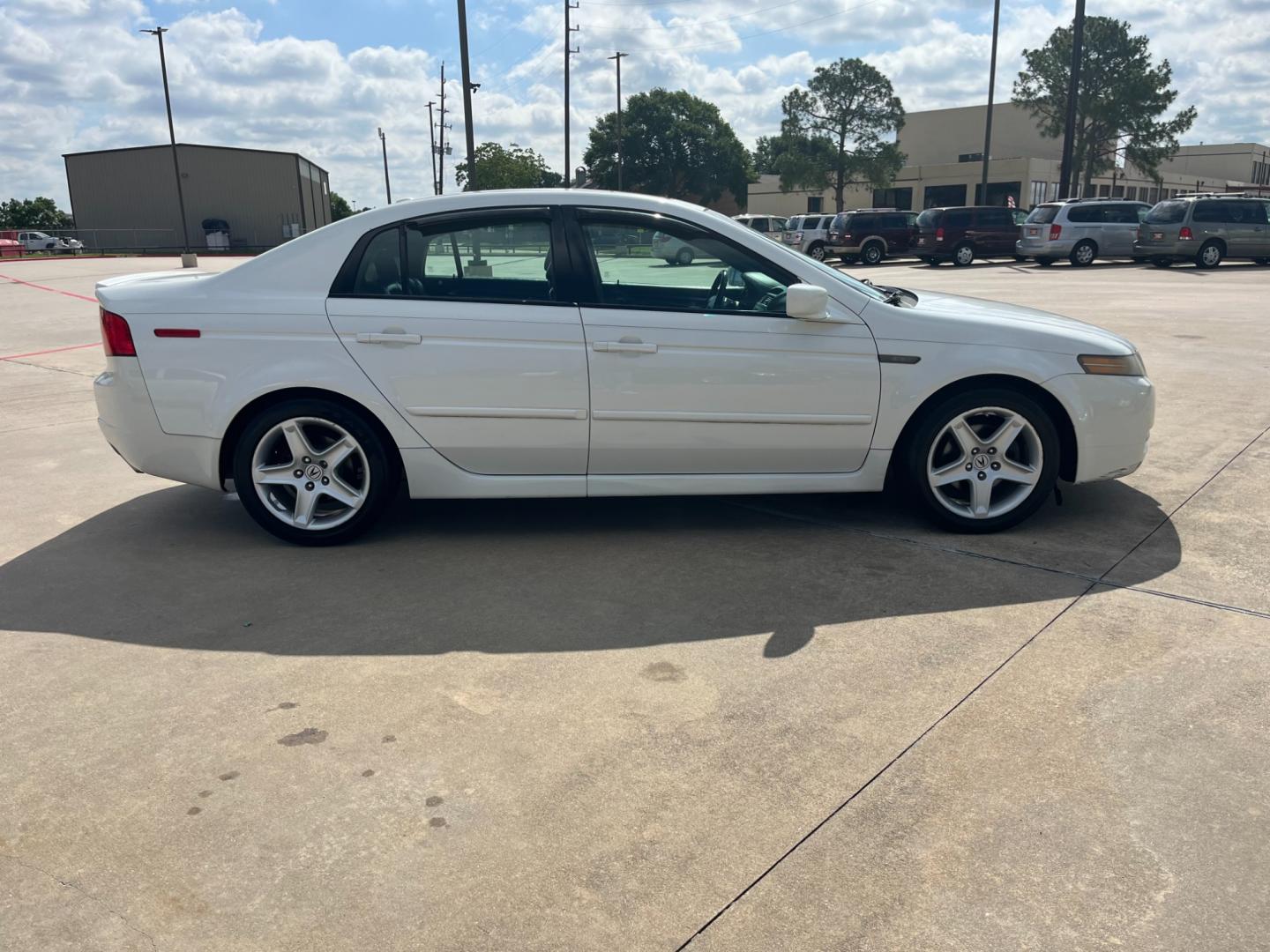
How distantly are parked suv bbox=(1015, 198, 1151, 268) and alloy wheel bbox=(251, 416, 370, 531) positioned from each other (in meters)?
25.6

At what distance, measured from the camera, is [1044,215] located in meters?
26.5

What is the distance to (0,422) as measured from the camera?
7.52 m

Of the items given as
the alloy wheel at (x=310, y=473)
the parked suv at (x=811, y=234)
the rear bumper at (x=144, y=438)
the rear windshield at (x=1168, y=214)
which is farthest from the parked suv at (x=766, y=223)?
the rear bumper at (x=144, y=438)

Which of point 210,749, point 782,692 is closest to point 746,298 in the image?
point 782,692

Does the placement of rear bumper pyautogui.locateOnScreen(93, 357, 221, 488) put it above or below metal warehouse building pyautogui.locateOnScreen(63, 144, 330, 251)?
below

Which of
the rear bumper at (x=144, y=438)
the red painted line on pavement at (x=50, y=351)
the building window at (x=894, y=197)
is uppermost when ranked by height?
the building window at (x=894, y=197)

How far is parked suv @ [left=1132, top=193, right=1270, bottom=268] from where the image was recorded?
23.0 meters

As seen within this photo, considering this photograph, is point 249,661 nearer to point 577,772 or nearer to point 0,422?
point 577,772

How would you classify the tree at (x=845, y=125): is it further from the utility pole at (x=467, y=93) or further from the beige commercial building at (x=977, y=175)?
the utility pole at (x=467, y=93)

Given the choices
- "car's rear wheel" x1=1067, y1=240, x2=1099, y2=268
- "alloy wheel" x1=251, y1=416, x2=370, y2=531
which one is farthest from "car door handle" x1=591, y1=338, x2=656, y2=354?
"car's rear wheel" x1=1067, y1=240, x2=1099, y2=268

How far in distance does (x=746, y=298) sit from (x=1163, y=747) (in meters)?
2.49

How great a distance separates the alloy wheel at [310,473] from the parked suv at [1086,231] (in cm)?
2559

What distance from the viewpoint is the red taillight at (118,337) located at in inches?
172

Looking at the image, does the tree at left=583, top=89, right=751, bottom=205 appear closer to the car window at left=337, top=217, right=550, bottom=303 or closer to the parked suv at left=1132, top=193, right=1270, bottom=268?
the parked suv at left=1132, top=193, right=1270, bottom=268
